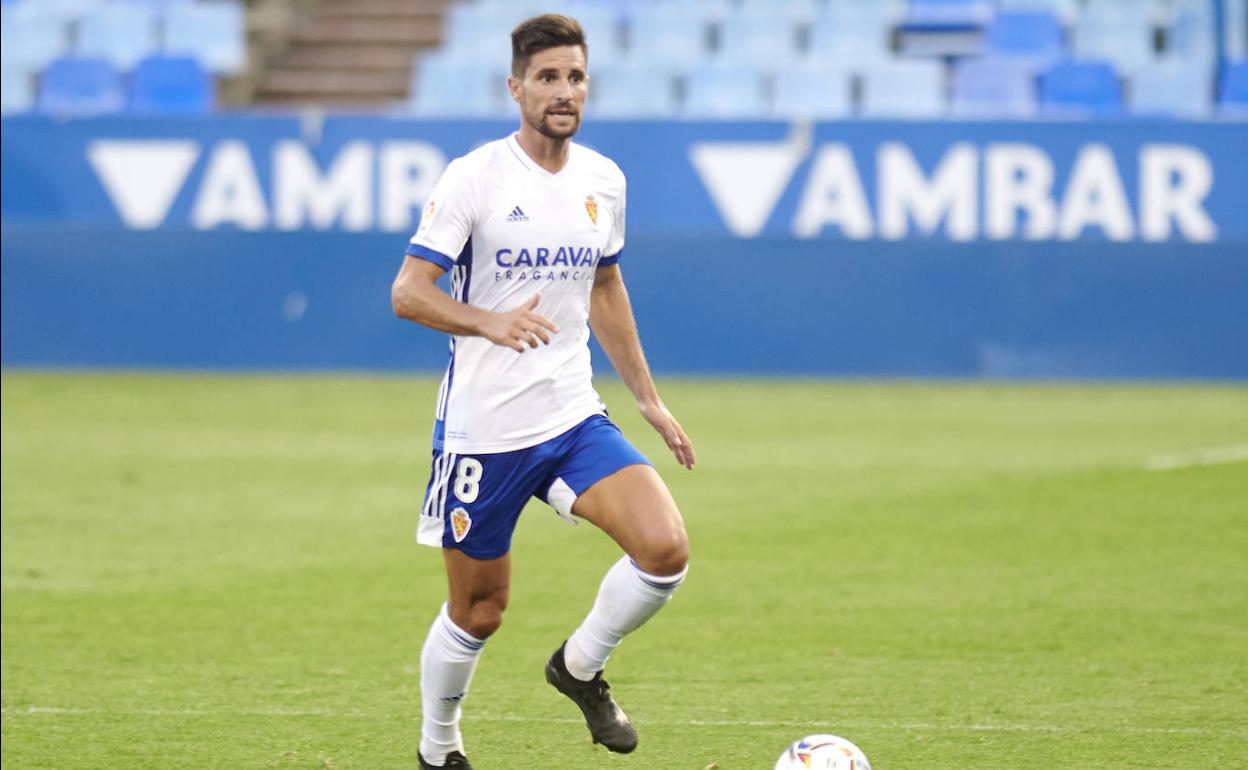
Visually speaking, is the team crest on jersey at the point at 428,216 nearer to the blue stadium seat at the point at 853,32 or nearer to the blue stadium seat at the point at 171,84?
the blue stadium seat at the point at 853,32

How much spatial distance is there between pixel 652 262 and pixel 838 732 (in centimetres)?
975

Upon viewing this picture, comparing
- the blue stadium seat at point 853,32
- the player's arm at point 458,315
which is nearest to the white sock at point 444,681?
the player's arm at point 458,315

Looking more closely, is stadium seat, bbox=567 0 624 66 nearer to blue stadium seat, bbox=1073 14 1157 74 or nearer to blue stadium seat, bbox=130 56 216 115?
blue stadium seat, bbox=130 56 216 115

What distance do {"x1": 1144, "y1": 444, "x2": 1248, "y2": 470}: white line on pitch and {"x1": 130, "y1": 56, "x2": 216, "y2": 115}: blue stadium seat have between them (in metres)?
10.2

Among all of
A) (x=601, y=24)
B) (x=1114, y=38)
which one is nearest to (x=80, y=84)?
→ (x=601, y=24)

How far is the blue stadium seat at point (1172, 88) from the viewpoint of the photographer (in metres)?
17.3

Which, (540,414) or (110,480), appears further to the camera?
(110,480)

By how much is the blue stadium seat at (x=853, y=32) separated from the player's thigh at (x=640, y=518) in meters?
13.7

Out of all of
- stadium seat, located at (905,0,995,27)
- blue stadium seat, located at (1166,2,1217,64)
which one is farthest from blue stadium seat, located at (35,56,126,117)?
blue stadium seat, located at (1166,2,1217,64)

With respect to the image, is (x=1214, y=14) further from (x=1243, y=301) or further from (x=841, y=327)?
(x=841, y=327)

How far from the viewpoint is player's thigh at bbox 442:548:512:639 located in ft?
17.5

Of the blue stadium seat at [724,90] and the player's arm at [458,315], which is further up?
the player's arm at [458,315]

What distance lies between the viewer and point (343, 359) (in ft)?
51.7

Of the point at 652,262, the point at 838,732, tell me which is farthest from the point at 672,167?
the point at 838,732
